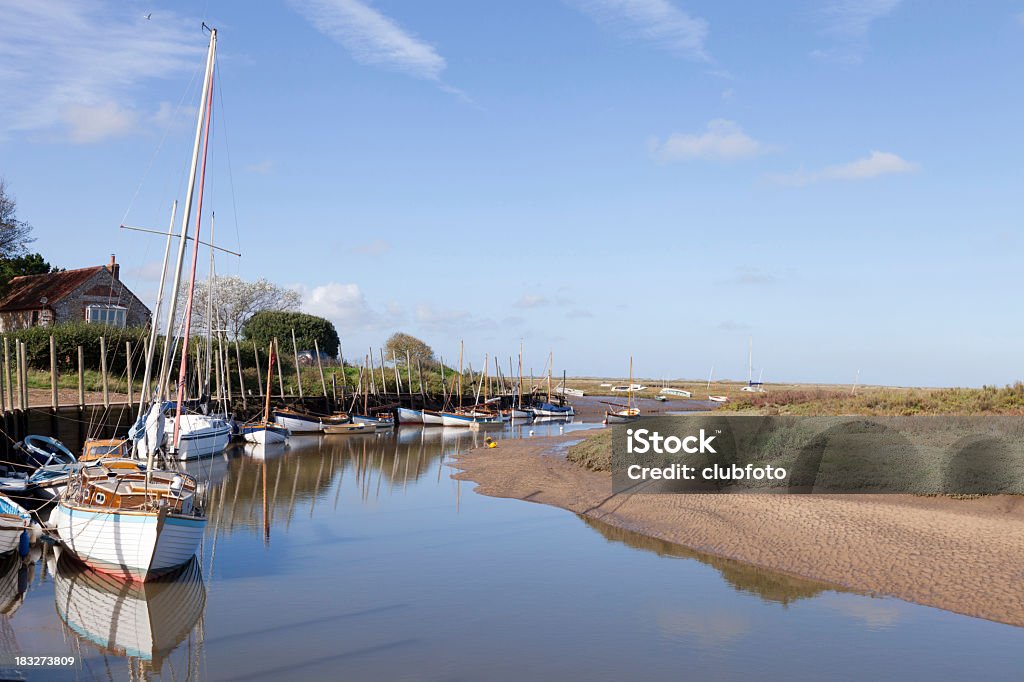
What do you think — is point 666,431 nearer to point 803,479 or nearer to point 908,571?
point 803,479

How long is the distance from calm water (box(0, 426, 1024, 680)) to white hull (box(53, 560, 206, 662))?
0.17 ft

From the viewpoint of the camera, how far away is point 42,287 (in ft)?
209

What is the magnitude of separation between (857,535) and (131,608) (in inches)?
697

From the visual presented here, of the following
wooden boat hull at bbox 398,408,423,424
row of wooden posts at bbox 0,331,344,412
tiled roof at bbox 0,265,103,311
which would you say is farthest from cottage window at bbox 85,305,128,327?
wooden boat hull at bbox 398,408,423,424

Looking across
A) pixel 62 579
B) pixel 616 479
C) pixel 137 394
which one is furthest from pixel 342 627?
pixel 137 394

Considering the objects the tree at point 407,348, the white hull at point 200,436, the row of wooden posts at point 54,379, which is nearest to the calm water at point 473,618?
the row of wooden posts at point 54,379

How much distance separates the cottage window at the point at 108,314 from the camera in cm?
6244

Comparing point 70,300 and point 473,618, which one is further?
point 70,300

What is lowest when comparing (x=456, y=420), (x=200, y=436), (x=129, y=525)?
(x=456, y=420)

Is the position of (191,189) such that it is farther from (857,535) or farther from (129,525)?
(857,535)

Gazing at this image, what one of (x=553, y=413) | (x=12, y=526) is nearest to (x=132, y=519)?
(x=12, y=526)

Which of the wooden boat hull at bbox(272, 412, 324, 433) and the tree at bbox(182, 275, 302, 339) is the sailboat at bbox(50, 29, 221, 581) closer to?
the wooden boat hull at bbox(272, 412, 324, 433)

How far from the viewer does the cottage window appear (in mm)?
62441

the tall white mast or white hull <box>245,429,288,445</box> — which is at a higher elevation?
the tall white mast
